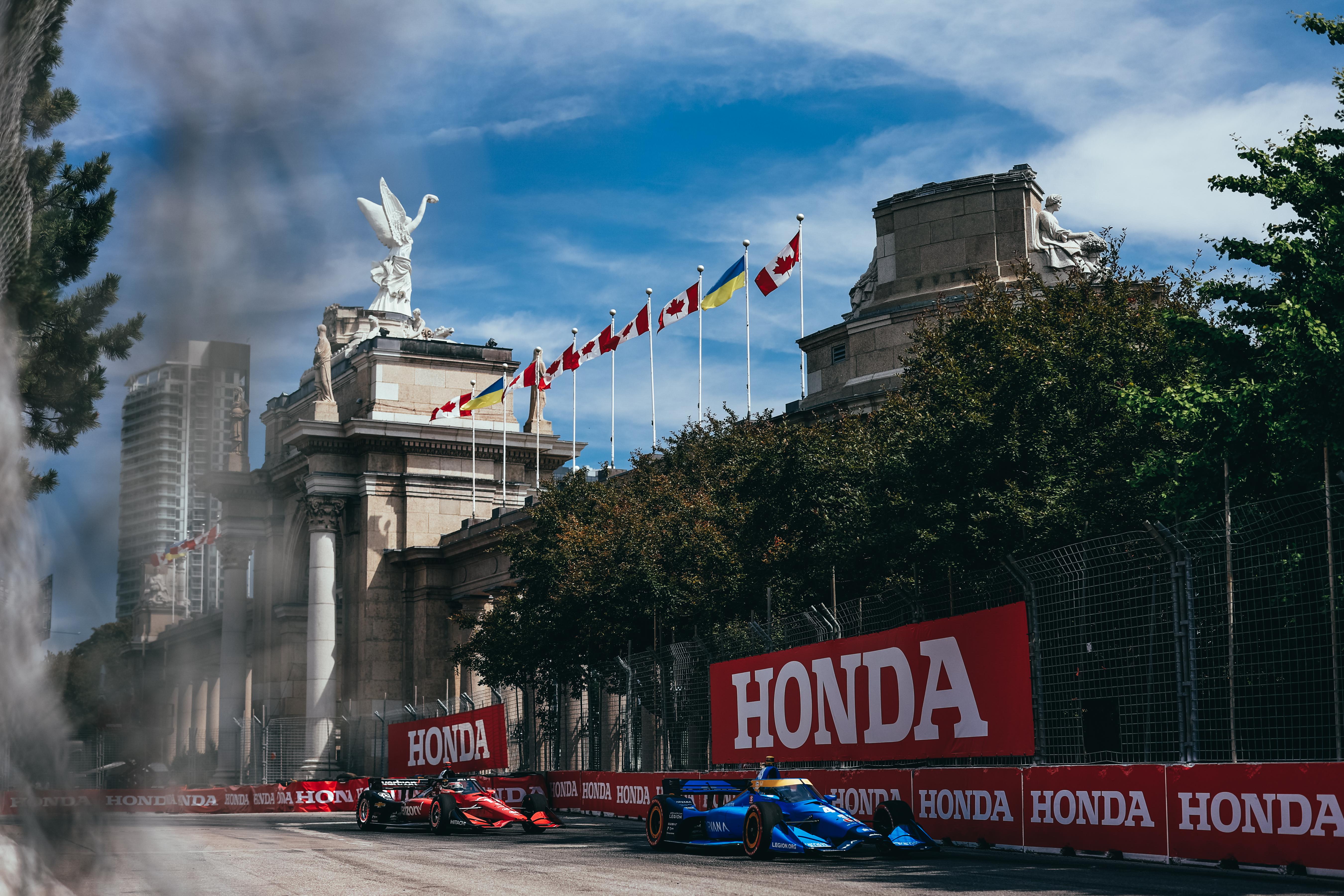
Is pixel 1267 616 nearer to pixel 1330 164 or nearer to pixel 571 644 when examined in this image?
pixel 1330 164

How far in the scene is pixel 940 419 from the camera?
26.4 m

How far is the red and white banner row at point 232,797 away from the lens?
4.70 m

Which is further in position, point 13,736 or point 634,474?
point 634,474

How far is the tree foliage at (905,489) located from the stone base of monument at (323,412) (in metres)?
23.1

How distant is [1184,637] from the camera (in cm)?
1691

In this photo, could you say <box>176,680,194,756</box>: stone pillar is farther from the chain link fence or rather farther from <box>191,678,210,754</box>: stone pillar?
the chain link fence

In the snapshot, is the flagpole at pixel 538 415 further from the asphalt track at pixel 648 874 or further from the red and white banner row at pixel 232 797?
the asphalt track at pixel 648 874

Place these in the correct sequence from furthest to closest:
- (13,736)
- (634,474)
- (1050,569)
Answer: (634,474), (1050,569), (13,736)

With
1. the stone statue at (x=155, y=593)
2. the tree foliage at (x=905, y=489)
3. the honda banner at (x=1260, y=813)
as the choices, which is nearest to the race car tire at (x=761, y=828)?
the honda banner at (x=1260, y=813)

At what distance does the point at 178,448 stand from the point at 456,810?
2436 cm

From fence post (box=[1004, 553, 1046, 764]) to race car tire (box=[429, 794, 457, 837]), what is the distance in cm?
1214

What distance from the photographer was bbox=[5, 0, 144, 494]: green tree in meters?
4.35

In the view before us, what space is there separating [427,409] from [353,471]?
431 centimetres

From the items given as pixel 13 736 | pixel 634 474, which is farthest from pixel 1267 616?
pixel 634 474
